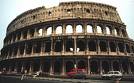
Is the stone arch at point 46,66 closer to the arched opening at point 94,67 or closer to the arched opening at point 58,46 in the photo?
the arched opening at point 58,46

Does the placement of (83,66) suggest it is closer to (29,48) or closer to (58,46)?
(58,46)

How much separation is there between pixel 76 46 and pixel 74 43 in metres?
0.72

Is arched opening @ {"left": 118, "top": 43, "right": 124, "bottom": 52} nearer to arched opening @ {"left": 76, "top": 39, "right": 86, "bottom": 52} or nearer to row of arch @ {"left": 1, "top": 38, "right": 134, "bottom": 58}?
row of arch @ {"left": 1, "top": 38, "right": 134, "bottom": 58}

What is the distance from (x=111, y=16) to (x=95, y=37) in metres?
6.98

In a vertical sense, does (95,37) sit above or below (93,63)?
above

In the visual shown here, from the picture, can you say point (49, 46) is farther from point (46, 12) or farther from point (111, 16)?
point (111, 16)

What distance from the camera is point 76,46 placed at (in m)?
36.0

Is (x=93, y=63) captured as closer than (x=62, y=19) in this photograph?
Yes

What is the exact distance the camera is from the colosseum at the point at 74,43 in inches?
1388

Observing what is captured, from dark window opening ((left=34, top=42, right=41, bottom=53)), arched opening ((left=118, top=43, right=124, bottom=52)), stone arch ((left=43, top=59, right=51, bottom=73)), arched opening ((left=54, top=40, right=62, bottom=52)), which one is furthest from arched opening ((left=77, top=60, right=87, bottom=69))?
dark window opening ((left=34, top=42, right=41, bottom=53))

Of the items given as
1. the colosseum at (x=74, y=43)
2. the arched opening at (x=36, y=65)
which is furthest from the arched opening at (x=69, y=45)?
the arched opening at (x=36, y=65)

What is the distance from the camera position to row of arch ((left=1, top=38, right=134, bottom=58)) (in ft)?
118

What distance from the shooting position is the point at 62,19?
1496 inches

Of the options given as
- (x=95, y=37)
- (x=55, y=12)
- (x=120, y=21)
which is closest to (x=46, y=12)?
(x=55, y=12)
